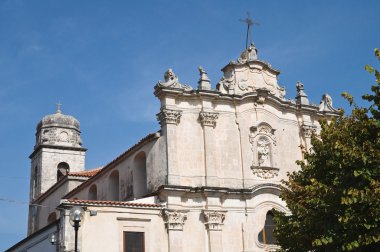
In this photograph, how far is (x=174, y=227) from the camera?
26219mm

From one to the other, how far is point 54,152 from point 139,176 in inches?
668

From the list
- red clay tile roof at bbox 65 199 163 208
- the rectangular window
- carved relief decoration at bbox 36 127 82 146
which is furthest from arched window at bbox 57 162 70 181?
the rectangular window

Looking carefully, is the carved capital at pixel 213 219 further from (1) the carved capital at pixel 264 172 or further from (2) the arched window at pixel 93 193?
(2) the arched window at pixel 93 193

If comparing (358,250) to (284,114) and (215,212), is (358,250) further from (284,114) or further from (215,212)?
(284,114)

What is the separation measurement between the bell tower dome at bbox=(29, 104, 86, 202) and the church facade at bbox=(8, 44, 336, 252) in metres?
11.8

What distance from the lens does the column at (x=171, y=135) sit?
2719cm

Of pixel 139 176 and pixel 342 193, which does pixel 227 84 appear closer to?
pixel 139 176

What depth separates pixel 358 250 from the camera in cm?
1745

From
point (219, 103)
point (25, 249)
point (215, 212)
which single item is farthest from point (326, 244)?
point (25, 249)

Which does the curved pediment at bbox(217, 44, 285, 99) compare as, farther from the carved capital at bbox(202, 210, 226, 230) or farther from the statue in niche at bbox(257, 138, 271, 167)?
the carved capital at bbox(202, 210, 226, 230)

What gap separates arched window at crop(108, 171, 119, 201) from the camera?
33.1m

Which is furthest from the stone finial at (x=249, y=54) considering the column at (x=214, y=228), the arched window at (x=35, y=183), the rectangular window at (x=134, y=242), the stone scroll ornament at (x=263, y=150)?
the arched window at (x=35, y=183)

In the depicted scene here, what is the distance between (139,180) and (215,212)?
4.77m

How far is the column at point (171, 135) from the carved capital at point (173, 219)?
4.56 ft
